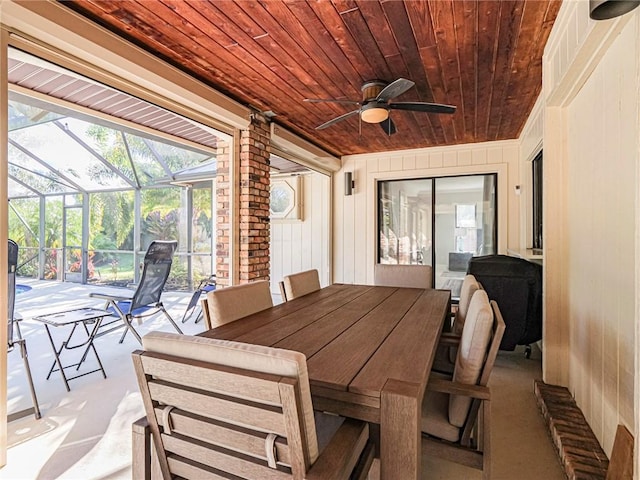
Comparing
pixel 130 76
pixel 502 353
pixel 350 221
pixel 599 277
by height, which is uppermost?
pixel 130 76

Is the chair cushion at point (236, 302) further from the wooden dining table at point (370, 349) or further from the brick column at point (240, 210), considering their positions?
the brick column at point (240, 210)

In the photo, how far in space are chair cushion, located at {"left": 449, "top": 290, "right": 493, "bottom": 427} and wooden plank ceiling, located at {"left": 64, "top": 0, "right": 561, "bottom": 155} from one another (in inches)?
72.1

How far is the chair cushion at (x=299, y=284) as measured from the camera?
101 inches

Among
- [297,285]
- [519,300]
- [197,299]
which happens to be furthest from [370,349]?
[197,299]

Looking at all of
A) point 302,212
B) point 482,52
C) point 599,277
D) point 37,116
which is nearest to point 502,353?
point 599,277

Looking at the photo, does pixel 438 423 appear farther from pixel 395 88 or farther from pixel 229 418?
pixel 395 88

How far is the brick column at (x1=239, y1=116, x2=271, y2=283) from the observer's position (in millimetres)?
3471

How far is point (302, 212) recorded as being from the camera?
629 cm

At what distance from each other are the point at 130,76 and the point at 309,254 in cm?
435

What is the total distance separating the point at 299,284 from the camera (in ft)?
8.77

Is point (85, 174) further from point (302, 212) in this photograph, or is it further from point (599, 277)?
point (599, 277)

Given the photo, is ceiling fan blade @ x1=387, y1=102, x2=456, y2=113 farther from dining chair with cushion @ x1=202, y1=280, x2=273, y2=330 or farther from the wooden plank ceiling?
dining chair with cushion @ x1=202, y1=280, x2=273, y2=330

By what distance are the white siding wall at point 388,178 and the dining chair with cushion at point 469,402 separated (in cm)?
402

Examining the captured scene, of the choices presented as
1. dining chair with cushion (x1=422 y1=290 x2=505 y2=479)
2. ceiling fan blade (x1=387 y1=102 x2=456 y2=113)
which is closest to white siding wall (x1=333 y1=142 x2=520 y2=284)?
ceiling fan blade (x1=387 y1=102 x2=456 y2=113)
